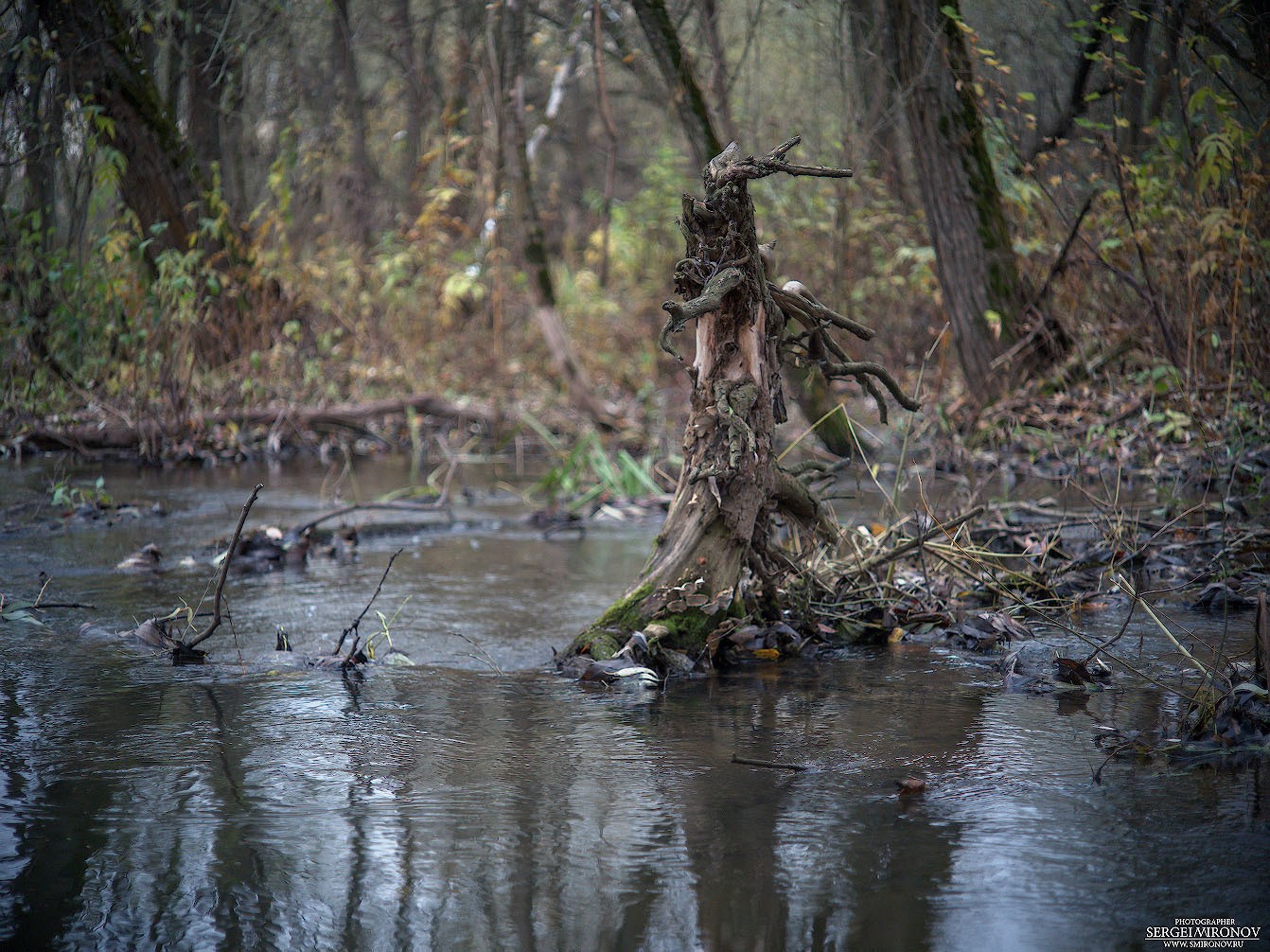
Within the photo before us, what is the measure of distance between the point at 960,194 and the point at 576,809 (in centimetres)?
665

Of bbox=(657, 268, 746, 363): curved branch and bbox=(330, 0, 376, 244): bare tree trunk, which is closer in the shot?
bbox=(657, 268, 746, 363): curved branch

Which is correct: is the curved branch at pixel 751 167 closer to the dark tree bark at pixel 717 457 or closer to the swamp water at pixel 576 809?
the dark tree bark at pixel 717 457

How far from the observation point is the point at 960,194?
315 inches

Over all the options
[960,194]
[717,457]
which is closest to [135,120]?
[960,194]

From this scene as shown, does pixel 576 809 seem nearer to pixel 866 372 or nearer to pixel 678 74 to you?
pixel 866 372

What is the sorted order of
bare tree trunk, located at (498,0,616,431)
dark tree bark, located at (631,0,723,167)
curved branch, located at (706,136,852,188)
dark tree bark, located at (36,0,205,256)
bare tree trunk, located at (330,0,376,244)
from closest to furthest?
curved branch, located at (706,136,852,188)
dark tree bark, located at (631,0,723,167)
dark tree bark, located at (36,0,205,256)
bare tree trunk, located at (498,0,616,431)
bare tree trunk, located at (330,0,376,244)

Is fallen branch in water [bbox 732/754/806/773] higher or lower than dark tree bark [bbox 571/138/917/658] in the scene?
lower

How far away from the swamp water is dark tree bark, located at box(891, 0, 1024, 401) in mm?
4505

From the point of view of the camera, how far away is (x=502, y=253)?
11242 mm

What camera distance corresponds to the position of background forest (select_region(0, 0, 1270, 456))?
6508 millimetres

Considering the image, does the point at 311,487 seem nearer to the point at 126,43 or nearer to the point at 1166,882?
the point at 126,43

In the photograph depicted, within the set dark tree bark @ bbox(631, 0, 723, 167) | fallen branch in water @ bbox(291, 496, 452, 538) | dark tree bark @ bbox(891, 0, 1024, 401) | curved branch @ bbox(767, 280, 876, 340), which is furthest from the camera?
dark tree bark @ bbox(631, 0, 723, 167)

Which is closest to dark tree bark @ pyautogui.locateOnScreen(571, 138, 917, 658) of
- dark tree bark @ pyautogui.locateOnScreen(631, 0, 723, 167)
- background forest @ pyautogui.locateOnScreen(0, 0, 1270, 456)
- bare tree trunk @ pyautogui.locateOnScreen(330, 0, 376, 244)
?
background forest @ pyautogui.locateOnScreen(0, 0, 1270, 456)

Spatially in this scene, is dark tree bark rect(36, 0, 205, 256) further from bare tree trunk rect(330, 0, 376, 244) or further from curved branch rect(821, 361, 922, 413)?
curved branch rect(821, 361, 922, 413)
